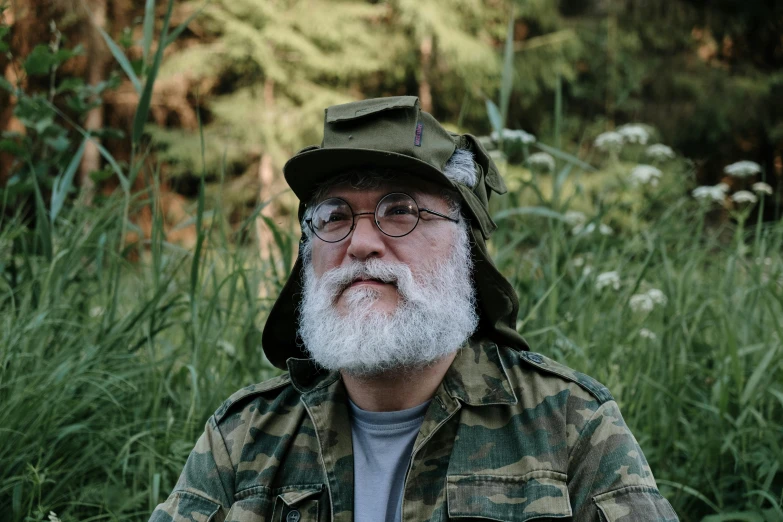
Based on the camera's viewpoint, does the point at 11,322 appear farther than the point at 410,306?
Yes

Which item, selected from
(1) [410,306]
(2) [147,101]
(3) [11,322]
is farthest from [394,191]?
(3) [11,322]

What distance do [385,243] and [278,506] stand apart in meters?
0.76

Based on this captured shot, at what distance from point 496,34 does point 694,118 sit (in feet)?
12.2

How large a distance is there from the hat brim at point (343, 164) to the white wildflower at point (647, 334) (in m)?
1.47

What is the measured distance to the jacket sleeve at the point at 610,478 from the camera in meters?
1.90

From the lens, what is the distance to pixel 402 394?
2207mm

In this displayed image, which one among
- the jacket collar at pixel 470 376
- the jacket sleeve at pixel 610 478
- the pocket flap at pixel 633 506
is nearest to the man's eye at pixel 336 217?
the jacket collar at pixel 470 376

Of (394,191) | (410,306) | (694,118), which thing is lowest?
(694,118)

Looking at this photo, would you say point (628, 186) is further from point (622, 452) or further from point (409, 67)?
point (409, 67)

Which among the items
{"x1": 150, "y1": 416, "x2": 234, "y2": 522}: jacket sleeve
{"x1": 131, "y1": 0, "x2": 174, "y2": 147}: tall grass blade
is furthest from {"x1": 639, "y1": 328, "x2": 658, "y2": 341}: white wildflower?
{"x1": 131, "y1": 0, "x2": 174, "y2": 147}: tall grass blade

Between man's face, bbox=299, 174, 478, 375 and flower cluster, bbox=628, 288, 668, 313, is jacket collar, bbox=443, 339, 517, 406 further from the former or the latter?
flower cluster, bbox=628, 288, 668, 313

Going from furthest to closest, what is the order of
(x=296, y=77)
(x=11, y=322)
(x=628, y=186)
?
1. (x=296, y=77)
2. (x=628, y=186)
3. (x=11, y=322)

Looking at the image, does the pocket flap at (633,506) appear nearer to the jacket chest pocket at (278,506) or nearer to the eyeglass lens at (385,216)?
the jacket chest pocket at (278,506)

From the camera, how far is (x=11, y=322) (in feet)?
9.67
